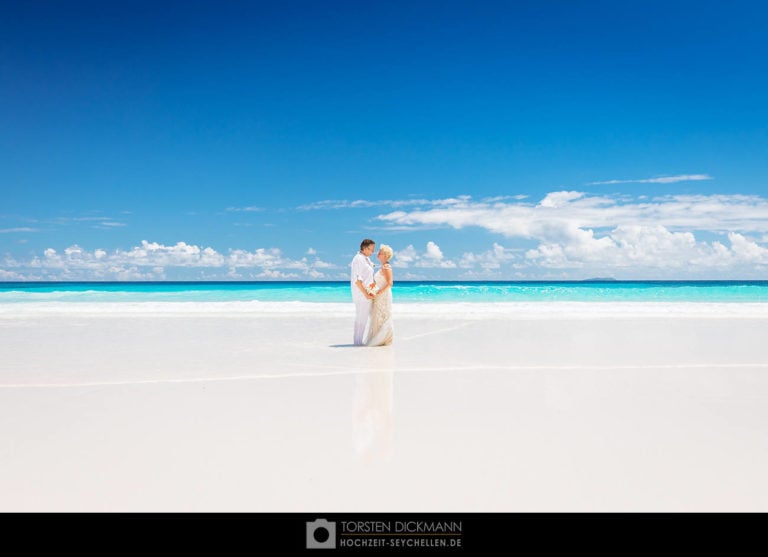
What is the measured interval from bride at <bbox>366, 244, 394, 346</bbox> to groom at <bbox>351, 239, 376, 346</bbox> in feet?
0.53

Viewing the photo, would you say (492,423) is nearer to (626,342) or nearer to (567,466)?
(567,466)

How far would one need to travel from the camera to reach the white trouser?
10508 millimetres

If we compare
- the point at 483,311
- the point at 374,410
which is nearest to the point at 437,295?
the point at 483,311

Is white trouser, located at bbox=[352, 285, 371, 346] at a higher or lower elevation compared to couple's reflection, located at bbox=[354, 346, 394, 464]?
higher

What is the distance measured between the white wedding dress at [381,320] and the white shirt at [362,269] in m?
0.15

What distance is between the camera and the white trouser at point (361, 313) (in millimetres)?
10508

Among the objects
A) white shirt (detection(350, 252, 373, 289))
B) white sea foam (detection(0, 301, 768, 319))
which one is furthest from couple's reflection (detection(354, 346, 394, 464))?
white sea foam (detection(0, 301, 768, 319))

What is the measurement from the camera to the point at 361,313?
34.9 feet
